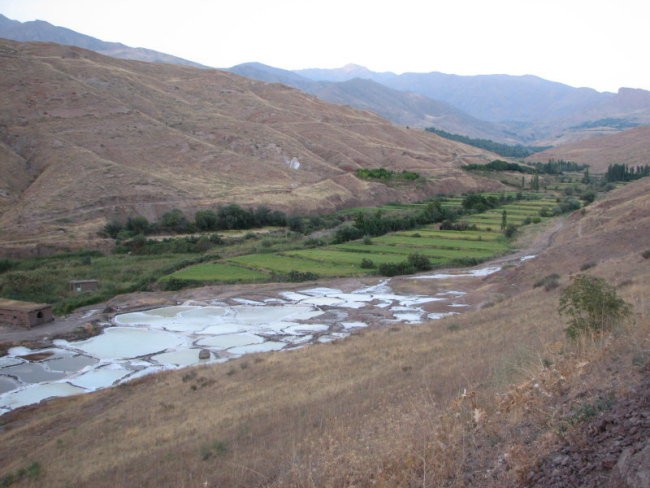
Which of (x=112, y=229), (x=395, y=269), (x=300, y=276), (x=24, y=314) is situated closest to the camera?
(x=24, y=314)

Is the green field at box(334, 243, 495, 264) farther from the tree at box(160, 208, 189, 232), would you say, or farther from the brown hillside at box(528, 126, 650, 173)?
the brown hillside at box(528, 126, 650, 173)

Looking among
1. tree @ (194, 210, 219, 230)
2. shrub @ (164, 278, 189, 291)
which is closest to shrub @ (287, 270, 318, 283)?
shrub @ (164, 278, 189, 291)

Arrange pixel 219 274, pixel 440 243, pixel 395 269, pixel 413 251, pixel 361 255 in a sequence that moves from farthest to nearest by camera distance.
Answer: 1. pixel 440 243
2. pixel 413 251
3. pixel 361 255
4. pixel 219 274
5. pixel 395 269

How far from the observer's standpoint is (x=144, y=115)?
8806 centimetres

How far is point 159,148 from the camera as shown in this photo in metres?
80.8

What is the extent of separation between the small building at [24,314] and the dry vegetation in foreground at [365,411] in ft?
42.7

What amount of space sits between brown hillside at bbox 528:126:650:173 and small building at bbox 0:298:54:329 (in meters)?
114

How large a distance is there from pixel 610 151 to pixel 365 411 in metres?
147

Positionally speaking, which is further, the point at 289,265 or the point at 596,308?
the point at 289,265

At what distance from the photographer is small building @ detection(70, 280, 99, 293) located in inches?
1623

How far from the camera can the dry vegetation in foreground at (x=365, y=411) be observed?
226 inches

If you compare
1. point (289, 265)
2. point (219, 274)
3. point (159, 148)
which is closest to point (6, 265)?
point (219, 274)

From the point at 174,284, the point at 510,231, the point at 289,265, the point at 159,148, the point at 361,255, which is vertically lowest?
the point at 174,284

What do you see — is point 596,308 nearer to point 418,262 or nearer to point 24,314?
point 24,314
